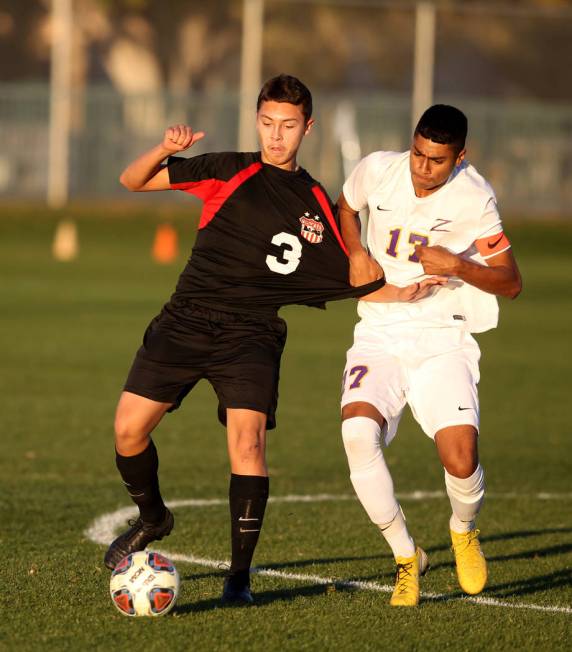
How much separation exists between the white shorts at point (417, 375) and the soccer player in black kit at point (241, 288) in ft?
0.90

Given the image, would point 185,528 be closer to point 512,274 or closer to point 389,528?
point 389,528

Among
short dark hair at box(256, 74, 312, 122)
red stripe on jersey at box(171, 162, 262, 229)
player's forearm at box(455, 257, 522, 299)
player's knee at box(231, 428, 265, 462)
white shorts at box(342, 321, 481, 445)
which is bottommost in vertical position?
player's knee at box(231, 428, 265, 462)

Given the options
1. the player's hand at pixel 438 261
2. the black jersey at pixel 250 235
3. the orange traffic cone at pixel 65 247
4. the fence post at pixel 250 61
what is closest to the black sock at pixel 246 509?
the black jersey at pixel 250 235

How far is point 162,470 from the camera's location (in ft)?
31.4

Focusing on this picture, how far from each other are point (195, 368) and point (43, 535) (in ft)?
5.90

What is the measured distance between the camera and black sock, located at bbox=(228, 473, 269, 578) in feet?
19.4

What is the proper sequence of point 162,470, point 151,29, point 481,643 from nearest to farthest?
point 481,643, point 162,470, point 151,29

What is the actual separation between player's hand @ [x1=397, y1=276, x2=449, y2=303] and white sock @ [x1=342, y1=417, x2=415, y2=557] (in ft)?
1.91

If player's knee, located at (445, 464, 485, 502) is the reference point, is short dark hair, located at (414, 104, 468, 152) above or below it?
above

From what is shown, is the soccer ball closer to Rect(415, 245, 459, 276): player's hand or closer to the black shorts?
the black shorts

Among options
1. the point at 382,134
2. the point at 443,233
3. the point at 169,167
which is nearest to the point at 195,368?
the point at 169,167

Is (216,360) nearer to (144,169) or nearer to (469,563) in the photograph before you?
(144,169)

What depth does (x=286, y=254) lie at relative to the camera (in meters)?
6.21

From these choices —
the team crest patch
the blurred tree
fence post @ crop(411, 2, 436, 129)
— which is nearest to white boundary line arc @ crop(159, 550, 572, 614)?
the team crest patch
